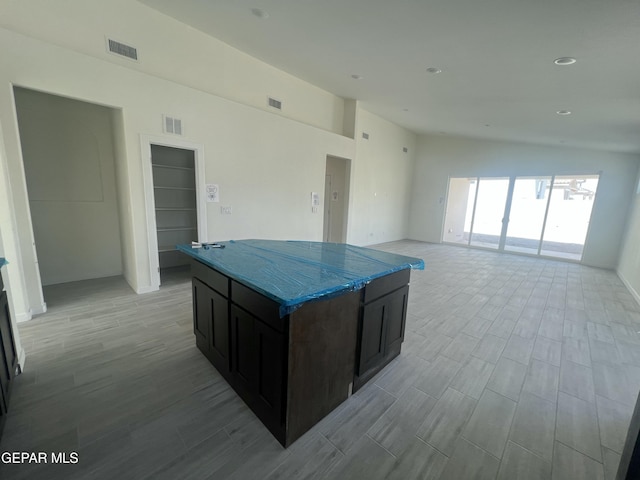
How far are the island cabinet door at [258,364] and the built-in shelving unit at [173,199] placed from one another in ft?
11.1

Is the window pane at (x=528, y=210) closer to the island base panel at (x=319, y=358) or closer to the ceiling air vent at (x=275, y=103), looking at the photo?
the ceiling air vent at (x=275, y=103)

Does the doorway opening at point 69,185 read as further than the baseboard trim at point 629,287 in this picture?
No

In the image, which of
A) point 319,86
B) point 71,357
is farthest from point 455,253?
point 71,357

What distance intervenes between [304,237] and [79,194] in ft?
12.5

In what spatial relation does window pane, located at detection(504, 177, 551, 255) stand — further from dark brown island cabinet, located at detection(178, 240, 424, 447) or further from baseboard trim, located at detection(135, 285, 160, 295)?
baseboard trim, located at detection(135, 285, 160, 295)

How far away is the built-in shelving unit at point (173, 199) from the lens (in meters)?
4.53

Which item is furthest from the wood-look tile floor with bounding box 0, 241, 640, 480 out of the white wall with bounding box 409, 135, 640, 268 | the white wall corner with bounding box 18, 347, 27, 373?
the white wall with bounding box 409, 135, 640, 268

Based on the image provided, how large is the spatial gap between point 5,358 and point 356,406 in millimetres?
2320

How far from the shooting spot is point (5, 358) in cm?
167

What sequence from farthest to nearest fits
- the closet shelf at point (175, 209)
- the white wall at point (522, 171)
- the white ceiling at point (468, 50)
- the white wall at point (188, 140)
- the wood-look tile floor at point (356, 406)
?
1. the white wall at point (522, 171)
2. the closet shelf at point (175, 209)
3. the white wall at point (188, 140)
4. the white ceiling at point (468, 50)
5. the wood-look tile floor at point (356, 406)

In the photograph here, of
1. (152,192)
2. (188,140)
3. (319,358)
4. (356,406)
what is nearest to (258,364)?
(319,358)

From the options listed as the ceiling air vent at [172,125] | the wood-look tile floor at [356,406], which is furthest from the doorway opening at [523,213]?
the ceiling air vent at [172,125]

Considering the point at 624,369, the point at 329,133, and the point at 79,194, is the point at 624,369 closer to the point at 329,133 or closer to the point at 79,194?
the point at 329,133

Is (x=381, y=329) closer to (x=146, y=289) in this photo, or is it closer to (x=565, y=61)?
(x=146, y=289)
